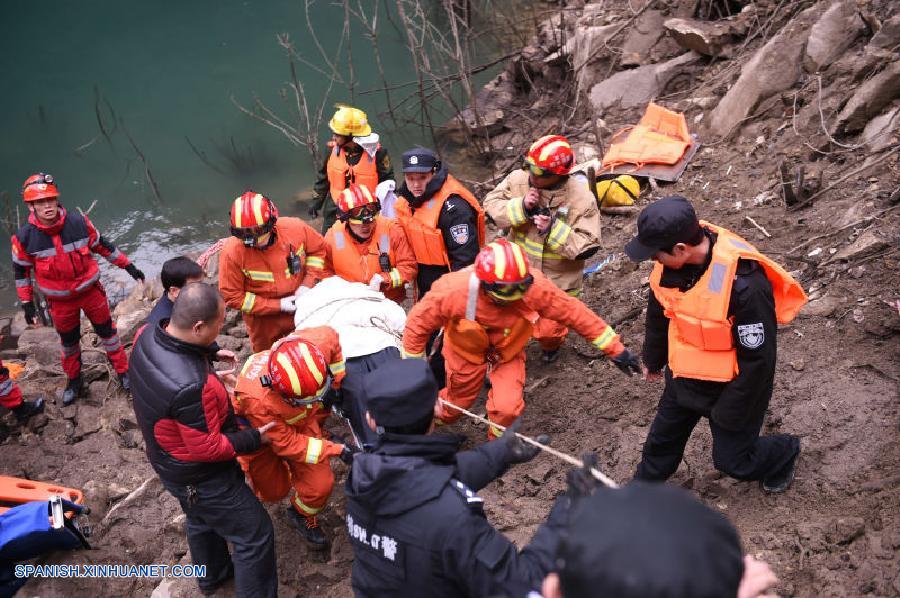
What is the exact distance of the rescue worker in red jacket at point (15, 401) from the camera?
5.89 metres

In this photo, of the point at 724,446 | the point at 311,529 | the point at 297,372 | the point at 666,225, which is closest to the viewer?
the point at 666,225

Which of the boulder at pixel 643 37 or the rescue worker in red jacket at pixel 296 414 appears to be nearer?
the rescue worker in red jacket at pixel 296 414

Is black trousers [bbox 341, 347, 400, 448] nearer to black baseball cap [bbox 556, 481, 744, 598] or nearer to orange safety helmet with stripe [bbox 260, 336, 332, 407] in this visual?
orange safety helmet with stripe [bbox 260, 336, 332, 407]

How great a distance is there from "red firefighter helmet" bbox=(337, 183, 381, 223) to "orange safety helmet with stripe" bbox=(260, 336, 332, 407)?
158 cm

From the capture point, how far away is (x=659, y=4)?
10039 millimetres

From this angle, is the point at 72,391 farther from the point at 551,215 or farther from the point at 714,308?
the point at 714,308

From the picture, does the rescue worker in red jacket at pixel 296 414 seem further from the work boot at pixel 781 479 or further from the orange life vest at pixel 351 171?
the orange life vest at pixel 351 171

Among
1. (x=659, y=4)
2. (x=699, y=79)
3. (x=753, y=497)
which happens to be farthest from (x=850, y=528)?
(x=659, y=4)

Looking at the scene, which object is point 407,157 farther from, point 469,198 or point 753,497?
point 753,497

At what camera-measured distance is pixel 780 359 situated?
4.49 metres

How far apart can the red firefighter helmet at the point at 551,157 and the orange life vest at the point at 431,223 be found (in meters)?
0.64

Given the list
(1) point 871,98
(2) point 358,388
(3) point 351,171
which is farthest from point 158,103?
(1) point 871,98

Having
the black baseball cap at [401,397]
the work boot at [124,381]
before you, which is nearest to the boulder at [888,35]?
the black baseball cap at [401,397]

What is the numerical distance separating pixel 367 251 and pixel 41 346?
446cm
